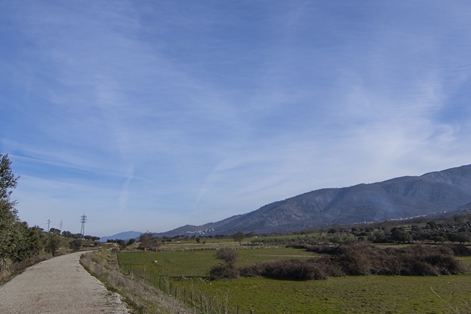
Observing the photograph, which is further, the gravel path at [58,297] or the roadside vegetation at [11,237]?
the roadside vegetation at [11,237]

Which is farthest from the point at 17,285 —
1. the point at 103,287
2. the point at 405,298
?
the point at 405,298

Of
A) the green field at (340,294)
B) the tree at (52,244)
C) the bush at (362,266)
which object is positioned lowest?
the green field at (340,294)

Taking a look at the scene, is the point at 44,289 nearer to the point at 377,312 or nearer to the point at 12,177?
the point at 12,177

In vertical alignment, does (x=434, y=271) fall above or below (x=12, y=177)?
below

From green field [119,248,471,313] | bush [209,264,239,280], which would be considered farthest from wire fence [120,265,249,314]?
bush [209,264,239,280]

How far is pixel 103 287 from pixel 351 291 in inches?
706

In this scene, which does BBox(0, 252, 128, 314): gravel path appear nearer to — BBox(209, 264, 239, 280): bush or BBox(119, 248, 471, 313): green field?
BBox(119, 248, 471, 313): green field

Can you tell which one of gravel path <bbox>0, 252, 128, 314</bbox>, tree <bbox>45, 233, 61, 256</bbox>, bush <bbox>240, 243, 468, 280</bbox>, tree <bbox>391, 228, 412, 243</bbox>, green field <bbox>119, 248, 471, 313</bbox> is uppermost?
tree <bbox>45, 233, 61, 256</bbox>

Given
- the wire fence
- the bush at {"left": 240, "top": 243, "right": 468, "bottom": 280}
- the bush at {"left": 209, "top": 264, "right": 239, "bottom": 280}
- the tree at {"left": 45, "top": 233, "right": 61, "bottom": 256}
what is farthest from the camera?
the tree at {"left": 45, "top": 233, "right": 61, "bottom": 256}

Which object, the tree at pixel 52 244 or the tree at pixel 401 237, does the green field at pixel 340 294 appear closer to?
the tree at pixel 52 244

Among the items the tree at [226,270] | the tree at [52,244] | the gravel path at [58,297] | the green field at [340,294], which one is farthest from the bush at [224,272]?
the tree at [52,244]

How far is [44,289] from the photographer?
2172cm

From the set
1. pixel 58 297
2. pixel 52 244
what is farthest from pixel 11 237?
pixel 52 244

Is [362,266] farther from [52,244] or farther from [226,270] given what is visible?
[52,244]
